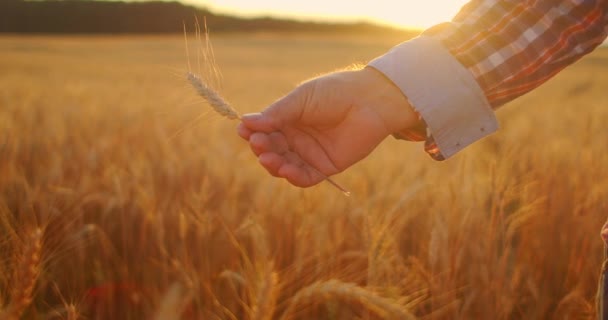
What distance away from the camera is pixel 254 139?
0.97 m

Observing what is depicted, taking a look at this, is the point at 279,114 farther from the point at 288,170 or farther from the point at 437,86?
the point at 437,86

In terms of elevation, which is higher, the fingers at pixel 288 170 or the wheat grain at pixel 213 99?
the wheat grain at pixel 213 99

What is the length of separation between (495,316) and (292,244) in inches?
24.3

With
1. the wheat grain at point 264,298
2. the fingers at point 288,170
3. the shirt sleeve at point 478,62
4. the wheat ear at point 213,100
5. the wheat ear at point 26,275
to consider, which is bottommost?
the wheat ear at point 26,275

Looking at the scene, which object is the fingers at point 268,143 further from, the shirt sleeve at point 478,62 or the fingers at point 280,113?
the shirt sleeve at point 478,62

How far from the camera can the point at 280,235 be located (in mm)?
1524

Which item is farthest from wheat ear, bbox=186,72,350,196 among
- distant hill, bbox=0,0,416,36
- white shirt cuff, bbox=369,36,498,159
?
distant hill, bbox=0,0,416,36

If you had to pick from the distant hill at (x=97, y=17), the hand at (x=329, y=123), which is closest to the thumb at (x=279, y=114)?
the hand at (x=329, y=123)

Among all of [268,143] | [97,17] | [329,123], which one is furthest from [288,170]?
[97,17]

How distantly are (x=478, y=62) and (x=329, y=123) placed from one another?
13.4 inches

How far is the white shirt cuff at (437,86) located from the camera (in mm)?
1059

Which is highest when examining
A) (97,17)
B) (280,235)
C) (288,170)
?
(288,170)

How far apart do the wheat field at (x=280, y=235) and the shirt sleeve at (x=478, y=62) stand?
0.82ft

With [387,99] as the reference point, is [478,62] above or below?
above
